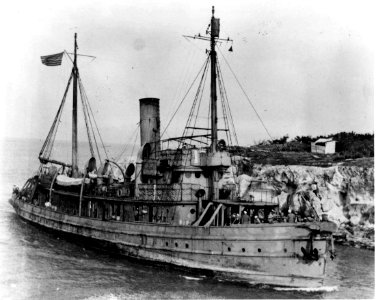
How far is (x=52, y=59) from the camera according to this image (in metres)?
24.9

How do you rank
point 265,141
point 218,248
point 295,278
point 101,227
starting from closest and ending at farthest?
point 295,278
point 218,248
point 101,227
point 265,141

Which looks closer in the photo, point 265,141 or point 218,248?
point 218,248

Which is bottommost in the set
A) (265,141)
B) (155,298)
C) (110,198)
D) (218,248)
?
(155,298)

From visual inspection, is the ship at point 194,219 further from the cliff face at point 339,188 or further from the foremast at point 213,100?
the cliff face at point 339,188

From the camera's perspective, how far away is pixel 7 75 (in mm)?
16766

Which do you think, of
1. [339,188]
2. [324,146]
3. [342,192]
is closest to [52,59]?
[339,188]

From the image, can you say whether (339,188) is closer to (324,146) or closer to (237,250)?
(324,146)

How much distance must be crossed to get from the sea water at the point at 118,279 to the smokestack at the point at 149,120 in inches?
252

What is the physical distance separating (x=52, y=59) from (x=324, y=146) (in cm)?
2631

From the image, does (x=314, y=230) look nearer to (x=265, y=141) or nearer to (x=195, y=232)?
(x=195, y=232)

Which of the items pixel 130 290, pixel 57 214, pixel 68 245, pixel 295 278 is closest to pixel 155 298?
pixel 130 290

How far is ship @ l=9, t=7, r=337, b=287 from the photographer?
16.2 meters

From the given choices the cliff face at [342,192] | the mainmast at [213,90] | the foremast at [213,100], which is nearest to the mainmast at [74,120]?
the foremast at [213,100]

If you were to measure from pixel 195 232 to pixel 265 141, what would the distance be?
3457 cm
